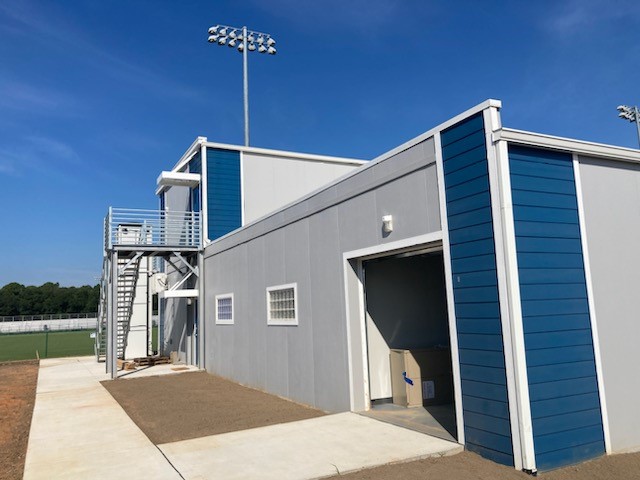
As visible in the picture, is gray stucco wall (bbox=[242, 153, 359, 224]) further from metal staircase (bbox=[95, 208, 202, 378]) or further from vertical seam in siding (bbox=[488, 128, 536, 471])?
vertical seam in siding (bbox=[488, 128, 536, 471])

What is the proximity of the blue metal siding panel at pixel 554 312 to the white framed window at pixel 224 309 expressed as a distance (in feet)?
33.5

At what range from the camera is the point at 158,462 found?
644 centimetres

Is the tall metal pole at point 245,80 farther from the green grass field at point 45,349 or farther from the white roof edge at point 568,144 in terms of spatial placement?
the white roof edge at point 568,144

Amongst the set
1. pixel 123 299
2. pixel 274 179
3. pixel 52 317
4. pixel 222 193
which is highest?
pixel 274 179

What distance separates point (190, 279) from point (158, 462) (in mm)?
13036

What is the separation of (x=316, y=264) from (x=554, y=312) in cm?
489

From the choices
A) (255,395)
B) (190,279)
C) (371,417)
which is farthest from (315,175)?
(371,417)

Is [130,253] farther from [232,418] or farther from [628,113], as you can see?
[628,113]

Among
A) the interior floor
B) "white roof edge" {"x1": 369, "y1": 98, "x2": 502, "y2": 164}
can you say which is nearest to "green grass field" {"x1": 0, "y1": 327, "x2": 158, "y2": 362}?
the interior floor

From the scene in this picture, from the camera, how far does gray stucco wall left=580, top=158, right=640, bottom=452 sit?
6254 mm

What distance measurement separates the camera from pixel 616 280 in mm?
6621

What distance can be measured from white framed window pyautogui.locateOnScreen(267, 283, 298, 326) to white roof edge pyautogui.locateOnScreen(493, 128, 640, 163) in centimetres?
587

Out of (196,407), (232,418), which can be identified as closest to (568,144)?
(232,418)

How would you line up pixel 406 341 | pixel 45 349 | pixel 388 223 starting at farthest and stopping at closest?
pixel 45 349
pixel 406 341
pixel 388 223
